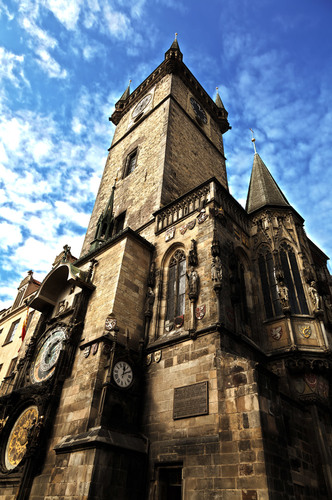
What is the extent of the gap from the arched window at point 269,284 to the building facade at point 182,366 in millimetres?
79

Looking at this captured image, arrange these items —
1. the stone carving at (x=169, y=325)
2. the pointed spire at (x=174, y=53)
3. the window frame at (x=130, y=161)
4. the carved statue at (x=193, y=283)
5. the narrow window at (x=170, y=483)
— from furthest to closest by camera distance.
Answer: the pointed spire at (x=174, y=53)
the window frame at (x=130, y=161)
the stone carving at (x=169, y=325)
the carved statue at (x=193, y=283)
the narrow window at (x=170, y=483)

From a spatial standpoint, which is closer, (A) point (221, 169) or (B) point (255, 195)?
(B) point (255, 195)

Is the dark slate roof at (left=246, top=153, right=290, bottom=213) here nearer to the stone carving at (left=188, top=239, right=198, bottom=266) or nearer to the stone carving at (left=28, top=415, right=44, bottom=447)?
the stone carving at (left=188, top=239, right=198, bottom=266)

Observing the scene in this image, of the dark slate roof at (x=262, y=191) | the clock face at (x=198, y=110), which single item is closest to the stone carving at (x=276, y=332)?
the dark slate roof at (x=262, y=191)

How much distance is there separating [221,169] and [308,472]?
18.4 m

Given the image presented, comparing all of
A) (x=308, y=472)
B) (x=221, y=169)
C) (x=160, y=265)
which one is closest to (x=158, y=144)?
(x=221, y=169)

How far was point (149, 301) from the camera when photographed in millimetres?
11633

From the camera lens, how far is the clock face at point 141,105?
79.6ft

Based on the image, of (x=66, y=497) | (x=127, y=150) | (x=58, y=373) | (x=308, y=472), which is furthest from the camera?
(x=127, y=150)

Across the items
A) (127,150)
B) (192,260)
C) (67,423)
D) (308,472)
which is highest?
(127,150)

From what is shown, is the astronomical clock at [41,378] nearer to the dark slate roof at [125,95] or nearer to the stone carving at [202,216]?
the stone carving at [202,216]

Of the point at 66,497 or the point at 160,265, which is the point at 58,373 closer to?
the point at 66,497

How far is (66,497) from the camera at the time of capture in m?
7.69

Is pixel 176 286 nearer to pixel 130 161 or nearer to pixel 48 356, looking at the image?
pixel 48 356
